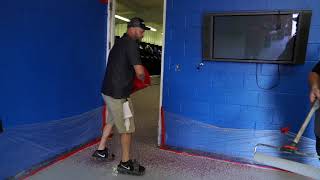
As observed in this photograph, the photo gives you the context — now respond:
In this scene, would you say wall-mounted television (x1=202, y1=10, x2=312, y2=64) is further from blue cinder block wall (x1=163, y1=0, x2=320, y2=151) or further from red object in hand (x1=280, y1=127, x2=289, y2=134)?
red object in hand (x1=280, y1=127, x2=289, y2=134)

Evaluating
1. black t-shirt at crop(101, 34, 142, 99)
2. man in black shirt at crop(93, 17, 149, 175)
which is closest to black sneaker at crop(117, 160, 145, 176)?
man in black shirt at crop(93, 17, 149, 175)

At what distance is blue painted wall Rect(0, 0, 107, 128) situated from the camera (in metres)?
2.36

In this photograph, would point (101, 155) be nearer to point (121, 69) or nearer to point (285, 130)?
point (121, 69)

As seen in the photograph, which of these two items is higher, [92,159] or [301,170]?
[301,170]

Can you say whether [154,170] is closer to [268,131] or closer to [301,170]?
[268,131]

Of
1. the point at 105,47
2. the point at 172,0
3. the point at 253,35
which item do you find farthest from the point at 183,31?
the point at 105,47

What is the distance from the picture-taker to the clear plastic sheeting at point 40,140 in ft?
7.90

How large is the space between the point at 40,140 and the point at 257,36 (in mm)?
2335

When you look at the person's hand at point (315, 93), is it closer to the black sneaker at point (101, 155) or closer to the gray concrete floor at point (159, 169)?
the gray concrete floor at point (159, 169)

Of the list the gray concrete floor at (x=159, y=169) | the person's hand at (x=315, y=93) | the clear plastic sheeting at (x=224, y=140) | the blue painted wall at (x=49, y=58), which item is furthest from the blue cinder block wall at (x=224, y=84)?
the person's hand at (x=315, y=93)

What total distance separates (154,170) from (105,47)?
1743mm

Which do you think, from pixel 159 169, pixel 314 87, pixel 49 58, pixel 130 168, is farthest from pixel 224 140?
pixel 49 58

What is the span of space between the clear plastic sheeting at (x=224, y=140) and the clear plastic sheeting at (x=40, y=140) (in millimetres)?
995

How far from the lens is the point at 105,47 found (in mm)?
3744
